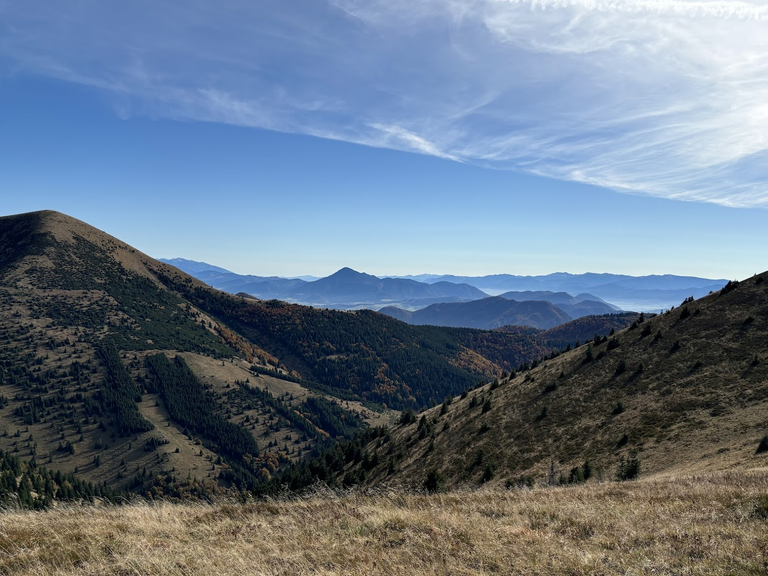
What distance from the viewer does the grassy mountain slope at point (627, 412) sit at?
29.8 m

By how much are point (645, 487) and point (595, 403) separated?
3148 cm

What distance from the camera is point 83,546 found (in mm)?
9859

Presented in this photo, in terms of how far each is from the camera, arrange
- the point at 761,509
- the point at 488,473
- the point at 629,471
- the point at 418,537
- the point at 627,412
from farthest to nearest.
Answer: the point at 627,412
the point at 488,473
the point at 629,471
the point at 761,509
the point at 418,537

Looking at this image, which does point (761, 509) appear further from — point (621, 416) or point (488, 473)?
point (621, 416)

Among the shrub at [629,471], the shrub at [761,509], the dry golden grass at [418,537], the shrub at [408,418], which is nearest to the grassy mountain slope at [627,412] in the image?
the shrub at [629,471]

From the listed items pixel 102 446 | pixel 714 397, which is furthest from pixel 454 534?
pixel 102 446

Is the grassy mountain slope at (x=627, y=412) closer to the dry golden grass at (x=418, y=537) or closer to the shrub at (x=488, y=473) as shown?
the shrub at (x=488, y=473)

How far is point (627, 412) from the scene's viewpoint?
3906cm

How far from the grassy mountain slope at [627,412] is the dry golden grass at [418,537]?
14230 millimetres

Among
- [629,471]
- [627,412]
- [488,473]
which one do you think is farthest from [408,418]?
[629,471]

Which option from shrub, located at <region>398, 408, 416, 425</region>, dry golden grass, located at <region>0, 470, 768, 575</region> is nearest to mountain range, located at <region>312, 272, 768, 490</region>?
shrub, located at <region>398, 408, 416, 425</region>

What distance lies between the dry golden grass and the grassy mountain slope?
14.2 meters

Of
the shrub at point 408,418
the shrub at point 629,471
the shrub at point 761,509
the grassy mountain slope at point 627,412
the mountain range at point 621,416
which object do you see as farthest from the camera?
the shrub at point 408,418

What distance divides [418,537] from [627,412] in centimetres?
3809
